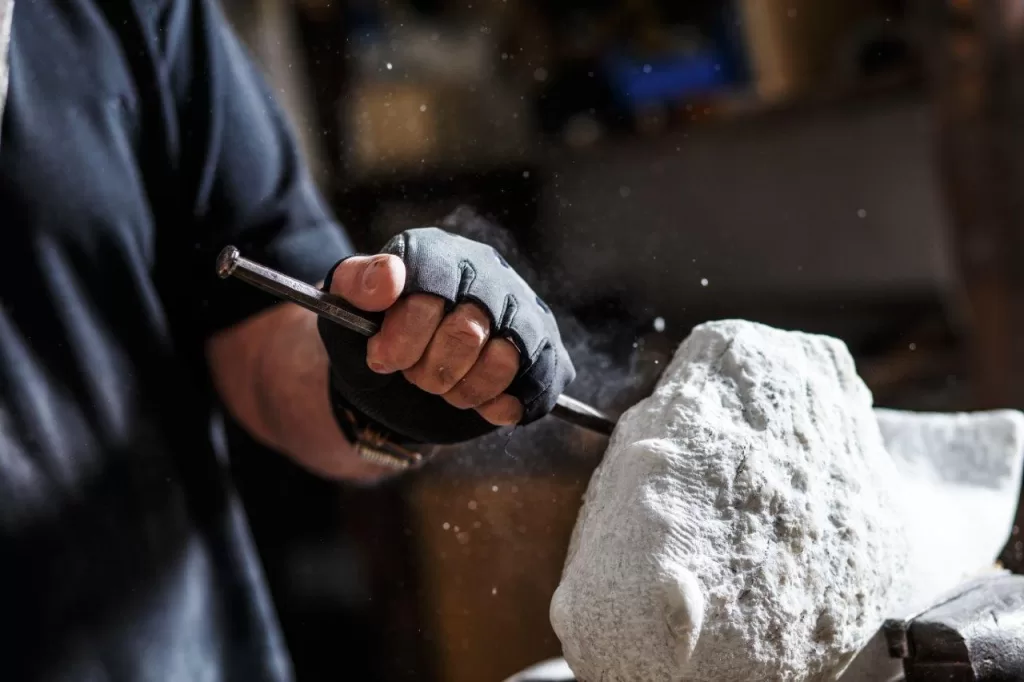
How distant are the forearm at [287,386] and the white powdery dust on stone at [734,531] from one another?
1.32ft

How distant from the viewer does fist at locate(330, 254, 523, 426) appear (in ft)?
2.12

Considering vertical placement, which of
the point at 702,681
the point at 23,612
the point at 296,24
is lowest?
the point at 23,612

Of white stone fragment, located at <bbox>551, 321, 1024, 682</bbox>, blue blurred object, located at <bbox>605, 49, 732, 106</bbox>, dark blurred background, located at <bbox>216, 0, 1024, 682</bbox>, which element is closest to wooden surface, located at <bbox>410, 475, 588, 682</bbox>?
dark blurred background, located at <bbox>216, 0, 1024, 682</bbox>

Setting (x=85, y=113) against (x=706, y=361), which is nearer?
(x=706, y=361)

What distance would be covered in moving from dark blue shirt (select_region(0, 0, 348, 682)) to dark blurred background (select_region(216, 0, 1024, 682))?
140 mm

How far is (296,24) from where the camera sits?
5.58 feet

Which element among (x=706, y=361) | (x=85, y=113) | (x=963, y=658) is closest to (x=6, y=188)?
(x=85, y=113)

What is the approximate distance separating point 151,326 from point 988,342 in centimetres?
156

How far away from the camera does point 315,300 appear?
632mm

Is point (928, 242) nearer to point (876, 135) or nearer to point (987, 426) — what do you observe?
point (876, 135)

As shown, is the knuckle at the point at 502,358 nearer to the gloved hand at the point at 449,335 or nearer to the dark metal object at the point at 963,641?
the gloved hand at the point at 449,335

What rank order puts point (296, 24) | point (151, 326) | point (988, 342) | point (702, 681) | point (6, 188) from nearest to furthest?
point (702, 681), point (6, 188), point (151, 326), point (296, 24), point (988, 342)

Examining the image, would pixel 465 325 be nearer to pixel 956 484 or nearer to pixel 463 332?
pixel 463 332

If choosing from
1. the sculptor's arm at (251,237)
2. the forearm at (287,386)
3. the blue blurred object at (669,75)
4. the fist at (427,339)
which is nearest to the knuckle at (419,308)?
the fist at (427,339)
